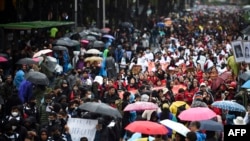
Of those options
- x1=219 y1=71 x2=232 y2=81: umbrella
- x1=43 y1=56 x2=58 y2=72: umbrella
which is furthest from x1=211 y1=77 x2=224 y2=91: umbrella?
x1=43 y1=56 x2=58 y2=72: umbrella

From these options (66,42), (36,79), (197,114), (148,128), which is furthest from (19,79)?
(148,128)

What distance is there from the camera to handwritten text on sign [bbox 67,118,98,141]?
41.0 ft

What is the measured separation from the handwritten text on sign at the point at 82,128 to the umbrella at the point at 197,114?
1468 millimetres

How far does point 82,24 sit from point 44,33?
9766mm

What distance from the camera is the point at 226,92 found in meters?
16.3

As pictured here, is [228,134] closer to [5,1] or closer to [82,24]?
[5,1]

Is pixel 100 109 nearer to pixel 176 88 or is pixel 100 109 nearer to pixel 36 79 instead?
pixel 36 79

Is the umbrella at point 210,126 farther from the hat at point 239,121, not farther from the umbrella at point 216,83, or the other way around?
the umbrella at point 216,83

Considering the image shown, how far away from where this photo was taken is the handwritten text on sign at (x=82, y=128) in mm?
12492

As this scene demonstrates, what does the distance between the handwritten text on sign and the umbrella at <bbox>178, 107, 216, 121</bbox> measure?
147 cm

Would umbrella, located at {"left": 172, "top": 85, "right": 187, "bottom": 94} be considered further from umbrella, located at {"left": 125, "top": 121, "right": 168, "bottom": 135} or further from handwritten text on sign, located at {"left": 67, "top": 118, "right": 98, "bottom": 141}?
umbrella, located at {"left": 125, "top": 121, "right": 168, "bottom": 135}

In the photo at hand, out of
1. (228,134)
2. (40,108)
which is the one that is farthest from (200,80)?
(228,134)

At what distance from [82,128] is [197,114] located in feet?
6.35

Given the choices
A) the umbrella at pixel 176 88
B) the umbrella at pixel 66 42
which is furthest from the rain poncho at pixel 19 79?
the umbrella at pixel 66 42
